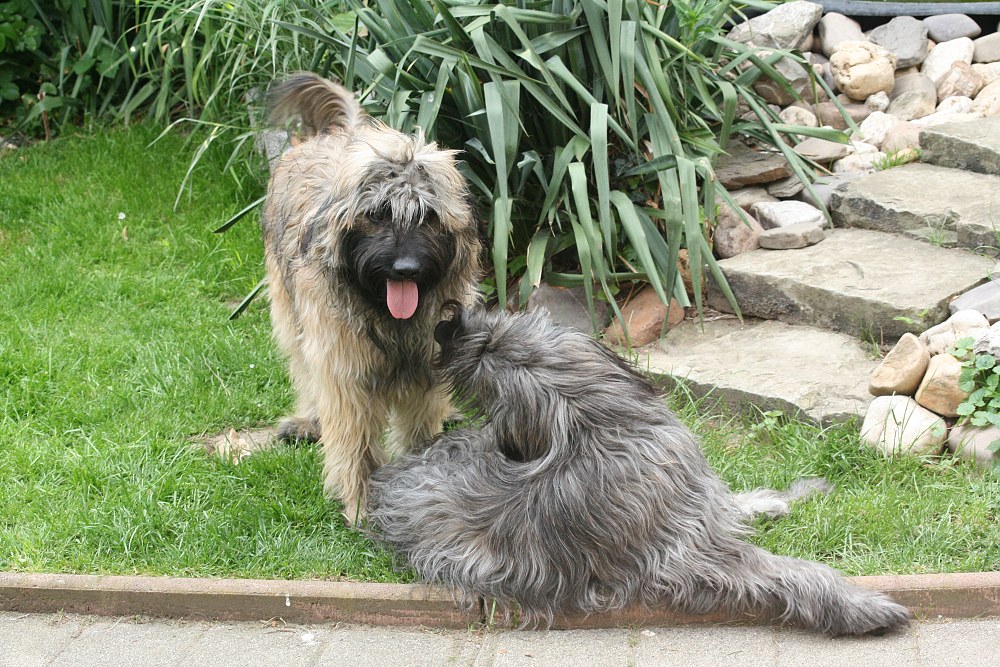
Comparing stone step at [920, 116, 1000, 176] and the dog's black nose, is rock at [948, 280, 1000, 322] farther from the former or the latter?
the dog's black nose

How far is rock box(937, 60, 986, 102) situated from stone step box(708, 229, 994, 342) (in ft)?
5.43

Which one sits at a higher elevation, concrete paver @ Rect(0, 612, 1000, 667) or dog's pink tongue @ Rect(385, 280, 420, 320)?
dog's pink tongue @ Rect(385, 280, 420, 320)

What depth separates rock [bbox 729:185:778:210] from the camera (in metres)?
5.74

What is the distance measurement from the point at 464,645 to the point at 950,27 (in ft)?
17.9

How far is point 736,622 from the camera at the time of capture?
134 inches

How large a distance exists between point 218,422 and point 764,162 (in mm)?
3169

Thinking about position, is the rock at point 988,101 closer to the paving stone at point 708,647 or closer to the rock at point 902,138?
the rock at point 902,138

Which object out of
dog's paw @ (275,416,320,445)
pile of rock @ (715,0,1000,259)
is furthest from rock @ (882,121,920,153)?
dog's paw @ (275,416,320,445)

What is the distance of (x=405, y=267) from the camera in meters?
3.41

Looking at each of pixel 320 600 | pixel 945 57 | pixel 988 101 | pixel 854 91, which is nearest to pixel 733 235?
pixel 854 91

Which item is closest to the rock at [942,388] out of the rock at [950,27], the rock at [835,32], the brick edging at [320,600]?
the brick edging at [320,600]

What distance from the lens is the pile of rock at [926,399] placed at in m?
4.07

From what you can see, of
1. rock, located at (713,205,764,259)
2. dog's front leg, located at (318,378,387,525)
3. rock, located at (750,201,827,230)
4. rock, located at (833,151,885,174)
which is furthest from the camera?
rock, located at (833,151,885,174)

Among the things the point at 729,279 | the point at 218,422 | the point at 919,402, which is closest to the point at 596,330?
the point at 729,279
